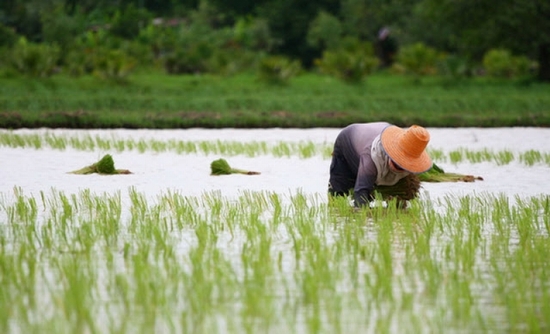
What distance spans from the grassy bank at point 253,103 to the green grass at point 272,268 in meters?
9.08

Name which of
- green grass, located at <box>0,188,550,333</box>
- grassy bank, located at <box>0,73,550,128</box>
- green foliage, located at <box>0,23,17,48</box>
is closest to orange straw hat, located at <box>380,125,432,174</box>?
green grass, located at <box>0,188,550,333</box>

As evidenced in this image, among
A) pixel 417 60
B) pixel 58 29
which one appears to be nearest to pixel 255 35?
pixel 58 29

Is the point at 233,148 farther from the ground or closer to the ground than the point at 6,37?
closer to the ground

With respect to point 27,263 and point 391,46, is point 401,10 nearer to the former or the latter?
point 391,46

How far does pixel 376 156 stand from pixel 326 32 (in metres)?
28.4

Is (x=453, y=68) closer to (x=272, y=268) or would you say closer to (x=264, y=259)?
(x=264, y=259)

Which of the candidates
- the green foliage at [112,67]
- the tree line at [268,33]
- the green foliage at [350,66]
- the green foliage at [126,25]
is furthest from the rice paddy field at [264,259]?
the green foliage at [126,25]

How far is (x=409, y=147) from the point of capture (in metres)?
6.55

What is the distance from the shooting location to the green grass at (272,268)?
4.17 meters

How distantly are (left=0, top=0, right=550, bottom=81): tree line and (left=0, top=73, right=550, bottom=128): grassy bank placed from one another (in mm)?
964

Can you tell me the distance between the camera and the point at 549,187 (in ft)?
29.7

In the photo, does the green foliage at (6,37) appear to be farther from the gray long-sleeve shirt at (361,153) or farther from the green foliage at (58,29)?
the gray long-sleeve shirt at (361,153)

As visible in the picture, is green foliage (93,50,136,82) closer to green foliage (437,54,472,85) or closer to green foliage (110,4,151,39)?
green foliage (437,54,472,85)

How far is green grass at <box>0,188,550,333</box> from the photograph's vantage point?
4.17 m
